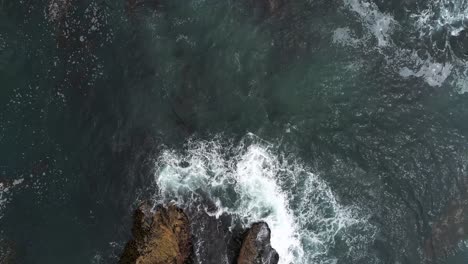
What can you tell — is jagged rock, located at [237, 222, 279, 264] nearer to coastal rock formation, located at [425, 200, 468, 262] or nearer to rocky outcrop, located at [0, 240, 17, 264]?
coastal rock formation, located at [425, 200, 468, 262]

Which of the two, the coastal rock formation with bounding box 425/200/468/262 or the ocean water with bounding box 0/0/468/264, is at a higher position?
the ocean water with bounding box 0/0/468/264

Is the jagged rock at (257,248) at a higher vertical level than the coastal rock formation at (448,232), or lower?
lower

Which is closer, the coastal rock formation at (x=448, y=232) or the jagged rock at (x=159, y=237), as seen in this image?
the jagged rock at (x=159, y=237)

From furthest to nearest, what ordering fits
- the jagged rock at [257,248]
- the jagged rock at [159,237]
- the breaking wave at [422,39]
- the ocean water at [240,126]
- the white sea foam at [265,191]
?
the breaking wave at [422,39] < the ocean water at [240,126] < the white sea foam at [265,191] < the jagged rock at [159,237] < the jagged rock at [257,248]

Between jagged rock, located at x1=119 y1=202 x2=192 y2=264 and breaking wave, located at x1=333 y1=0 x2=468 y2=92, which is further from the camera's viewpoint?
breaking wave, located at x1=333 y1=0 x2=468 y2=92

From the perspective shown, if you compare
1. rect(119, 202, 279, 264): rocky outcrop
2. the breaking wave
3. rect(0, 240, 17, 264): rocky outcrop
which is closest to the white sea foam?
rect(119, 202, 279, 264): rocky outcrop

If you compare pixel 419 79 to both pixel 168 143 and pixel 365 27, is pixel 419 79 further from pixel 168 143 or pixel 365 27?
pixel 168 143

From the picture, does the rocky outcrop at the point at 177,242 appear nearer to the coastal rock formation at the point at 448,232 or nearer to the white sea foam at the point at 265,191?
the white sea foam at the point at 265,191

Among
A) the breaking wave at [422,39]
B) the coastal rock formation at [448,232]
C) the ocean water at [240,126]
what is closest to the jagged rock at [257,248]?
the ocean water at [240,126]
